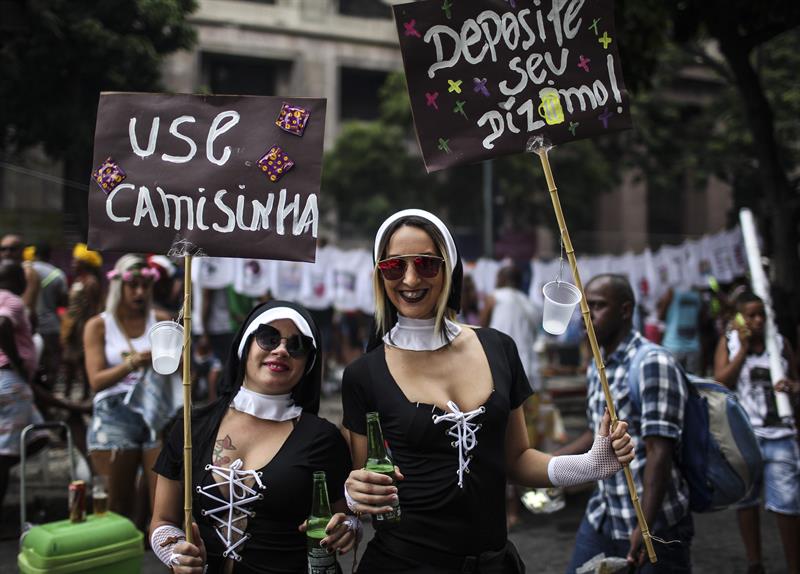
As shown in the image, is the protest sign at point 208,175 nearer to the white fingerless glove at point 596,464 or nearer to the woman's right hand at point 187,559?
the woman's right hand at point 187,559

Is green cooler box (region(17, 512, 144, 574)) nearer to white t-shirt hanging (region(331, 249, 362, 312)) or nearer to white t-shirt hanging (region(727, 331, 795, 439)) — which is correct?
white t-shirt hanging (region(727, 331, 795, 439))

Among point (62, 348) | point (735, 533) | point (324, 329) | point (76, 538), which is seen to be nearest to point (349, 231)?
point (324, 329)

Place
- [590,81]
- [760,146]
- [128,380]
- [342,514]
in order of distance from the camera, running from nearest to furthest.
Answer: [342,514], [590,81], [128,380], [760,146]

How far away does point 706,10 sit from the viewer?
842 cm

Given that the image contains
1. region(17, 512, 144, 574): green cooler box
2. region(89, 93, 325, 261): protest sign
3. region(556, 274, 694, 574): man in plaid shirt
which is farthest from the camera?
region(17, 512, 144, 574): green cooler box

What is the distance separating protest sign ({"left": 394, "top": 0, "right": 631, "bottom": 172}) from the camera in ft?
9.78

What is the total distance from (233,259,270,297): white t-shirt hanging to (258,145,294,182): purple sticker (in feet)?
22.7

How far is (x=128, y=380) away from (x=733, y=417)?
3613 mm

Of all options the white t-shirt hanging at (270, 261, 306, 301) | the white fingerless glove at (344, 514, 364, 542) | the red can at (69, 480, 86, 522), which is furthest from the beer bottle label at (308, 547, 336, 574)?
the white t-shirt hanging at (270, 261, 306, 301)

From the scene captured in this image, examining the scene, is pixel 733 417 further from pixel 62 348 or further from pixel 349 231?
pixel 349 231

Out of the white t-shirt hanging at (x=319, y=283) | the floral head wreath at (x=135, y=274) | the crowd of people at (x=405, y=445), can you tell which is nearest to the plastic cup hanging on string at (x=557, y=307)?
the crowd of people at (x=405, y=445)

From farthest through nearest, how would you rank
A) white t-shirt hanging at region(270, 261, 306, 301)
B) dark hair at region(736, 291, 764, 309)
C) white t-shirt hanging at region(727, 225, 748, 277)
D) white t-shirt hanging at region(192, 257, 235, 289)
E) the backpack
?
white t-shirt hanging at region(727, 225, 748, 277), white t-shirt hanging at region(270, 261, 306, 301), white t-shirt hanging at region(192, 257, 235, 289), dark hair at region(736, 291, 764, 309), the backpack

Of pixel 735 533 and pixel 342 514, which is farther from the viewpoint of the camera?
pixel 735 533

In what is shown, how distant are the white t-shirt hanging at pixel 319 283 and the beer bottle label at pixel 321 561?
9001 millimetres
